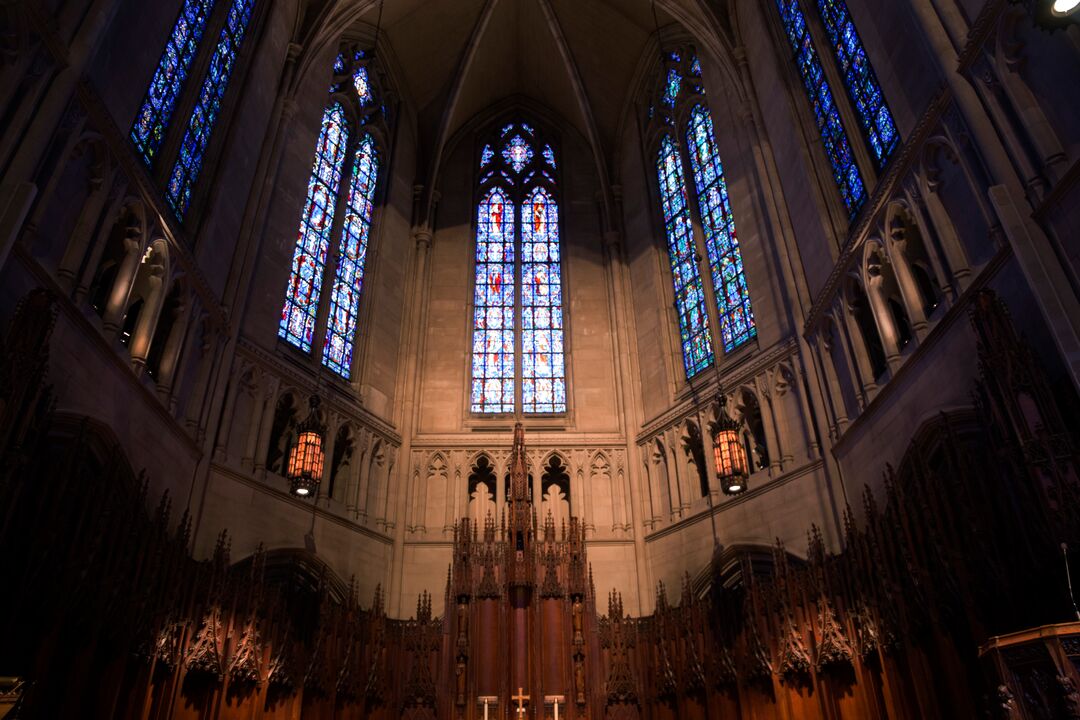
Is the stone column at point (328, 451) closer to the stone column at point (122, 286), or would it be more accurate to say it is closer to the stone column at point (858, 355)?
the stone column at point (122, 286)

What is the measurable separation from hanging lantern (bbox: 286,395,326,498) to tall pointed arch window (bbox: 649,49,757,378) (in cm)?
873

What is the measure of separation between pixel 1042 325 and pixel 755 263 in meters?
8.34

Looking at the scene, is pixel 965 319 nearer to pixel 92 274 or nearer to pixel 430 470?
pixel 92 274

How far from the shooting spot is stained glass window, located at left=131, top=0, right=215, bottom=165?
36.3ft

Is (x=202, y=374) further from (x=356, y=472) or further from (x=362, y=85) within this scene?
(x=362, y=85)

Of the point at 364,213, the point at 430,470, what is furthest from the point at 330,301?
the point at 430,470

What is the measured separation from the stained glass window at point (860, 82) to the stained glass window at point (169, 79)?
11.2 metres

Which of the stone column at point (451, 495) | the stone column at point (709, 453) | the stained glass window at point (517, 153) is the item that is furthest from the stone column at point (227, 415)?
the stained glass window at point (517, 153)

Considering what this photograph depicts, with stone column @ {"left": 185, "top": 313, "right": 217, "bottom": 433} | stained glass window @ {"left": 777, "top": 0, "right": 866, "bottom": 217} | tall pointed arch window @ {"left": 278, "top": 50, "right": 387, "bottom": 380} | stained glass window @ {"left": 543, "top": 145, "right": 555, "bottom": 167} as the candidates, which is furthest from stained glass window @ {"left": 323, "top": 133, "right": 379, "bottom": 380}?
stained glass window @ {"left": 777, "top": 0, "right": 866, "bottom": 217}

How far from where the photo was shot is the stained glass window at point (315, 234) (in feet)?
51.9

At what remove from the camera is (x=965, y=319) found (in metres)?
8.70

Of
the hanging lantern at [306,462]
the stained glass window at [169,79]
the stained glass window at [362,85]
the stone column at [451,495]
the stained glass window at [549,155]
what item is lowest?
the hanging lantern at [306,462]

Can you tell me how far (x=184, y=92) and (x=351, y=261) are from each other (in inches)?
243

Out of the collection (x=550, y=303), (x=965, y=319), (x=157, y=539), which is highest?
(x=550, y=303)
